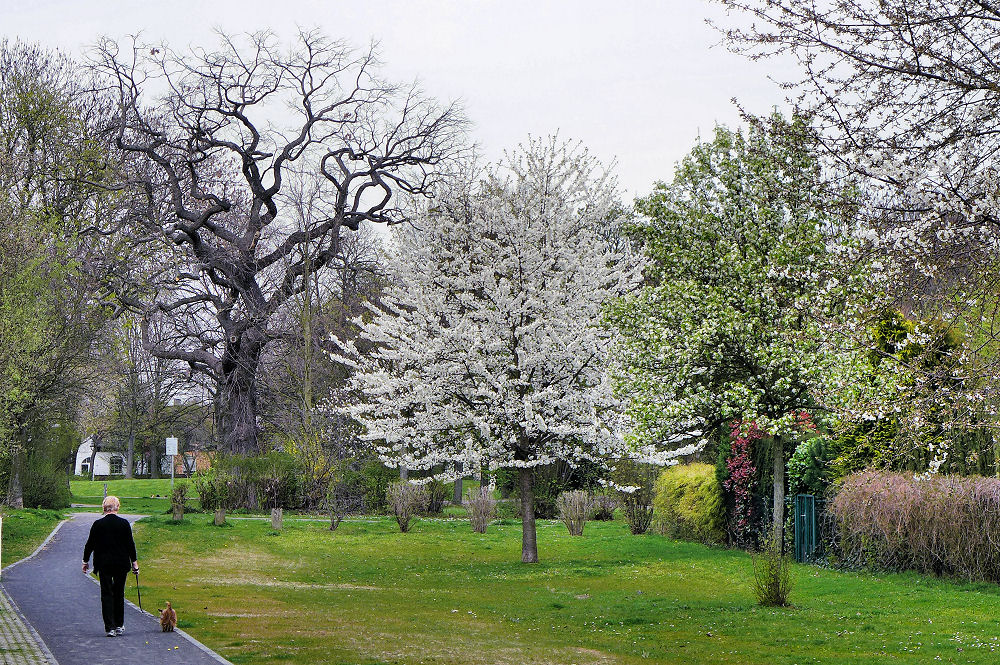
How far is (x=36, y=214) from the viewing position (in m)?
23.8

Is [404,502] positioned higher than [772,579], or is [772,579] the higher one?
[404,502]

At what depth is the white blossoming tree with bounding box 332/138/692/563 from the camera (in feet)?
66.9

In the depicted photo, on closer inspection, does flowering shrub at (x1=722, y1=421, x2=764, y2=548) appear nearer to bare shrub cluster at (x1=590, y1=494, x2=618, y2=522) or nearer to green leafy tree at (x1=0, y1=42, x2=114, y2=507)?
bare shrub cluster at (x1=590, y1=494, x2=618, y2=522)

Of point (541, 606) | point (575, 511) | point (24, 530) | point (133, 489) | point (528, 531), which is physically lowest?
point (541, 606)

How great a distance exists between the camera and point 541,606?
14789mm

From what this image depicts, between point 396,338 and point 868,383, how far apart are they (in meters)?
10.6

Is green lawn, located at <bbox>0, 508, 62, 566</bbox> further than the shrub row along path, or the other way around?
green lawn, located at <bbox>0, 508, 62, 566</bbox>

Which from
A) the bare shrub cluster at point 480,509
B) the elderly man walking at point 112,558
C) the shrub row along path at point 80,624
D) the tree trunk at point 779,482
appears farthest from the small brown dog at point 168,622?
the bare shrub cluster at point 480,509

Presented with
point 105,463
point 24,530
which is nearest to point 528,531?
point 24,530

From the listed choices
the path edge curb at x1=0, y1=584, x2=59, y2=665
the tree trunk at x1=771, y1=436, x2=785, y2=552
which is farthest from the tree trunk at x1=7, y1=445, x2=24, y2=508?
the tree trunk at x1=771, y1=436, x2=785, y2=552

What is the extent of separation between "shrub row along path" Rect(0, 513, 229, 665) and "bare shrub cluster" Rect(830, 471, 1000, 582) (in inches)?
443

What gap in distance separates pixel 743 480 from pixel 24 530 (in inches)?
721

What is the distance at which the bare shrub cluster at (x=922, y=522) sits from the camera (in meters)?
15.6

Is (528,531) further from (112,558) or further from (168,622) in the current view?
(112,558)
